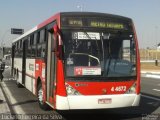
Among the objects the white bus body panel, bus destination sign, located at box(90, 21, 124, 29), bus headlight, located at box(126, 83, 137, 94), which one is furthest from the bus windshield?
the white bus body panel

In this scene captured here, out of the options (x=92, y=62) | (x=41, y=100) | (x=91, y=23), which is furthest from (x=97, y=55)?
(x=41, y=100)

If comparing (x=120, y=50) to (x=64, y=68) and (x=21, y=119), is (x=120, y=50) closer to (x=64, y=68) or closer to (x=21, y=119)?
(x=64, y=68)

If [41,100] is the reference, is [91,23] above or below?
above

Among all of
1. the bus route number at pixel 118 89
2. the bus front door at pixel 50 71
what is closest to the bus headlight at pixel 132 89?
the bus route number at pixel 118 89

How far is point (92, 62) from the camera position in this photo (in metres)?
9.73

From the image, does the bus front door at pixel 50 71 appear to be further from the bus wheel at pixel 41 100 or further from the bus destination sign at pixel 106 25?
the bus destination sign at pixel 106 25

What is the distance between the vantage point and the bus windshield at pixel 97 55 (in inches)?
378

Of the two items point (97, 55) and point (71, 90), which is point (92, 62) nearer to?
point (97, 55)

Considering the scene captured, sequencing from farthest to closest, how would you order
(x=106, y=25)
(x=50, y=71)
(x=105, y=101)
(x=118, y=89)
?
(x=50, y=71) < (x=106, y=25) < (x=118, y=89) < (x=105, y=101)

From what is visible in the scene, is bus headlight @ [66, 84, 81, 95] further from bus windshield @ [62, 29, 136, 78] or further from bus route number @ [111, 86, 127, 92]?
bus route number @ [111, 86, 127, 92]

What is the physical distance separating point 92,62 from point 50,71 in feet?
5.00

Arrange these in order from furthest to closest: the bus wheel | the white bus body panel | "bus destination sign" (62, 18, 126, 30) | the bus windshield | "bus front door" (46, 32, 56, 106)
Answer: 1. the bus wheel
2. "bus front door" (46, 32, 56, 106)
3. "bus destination sign" (62, 18, 126, 30)
4. the bus windshield
5. the white bus body panel

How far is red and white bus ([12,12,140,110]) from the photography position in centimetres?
950

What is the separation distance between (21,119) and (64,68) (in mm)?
1871
